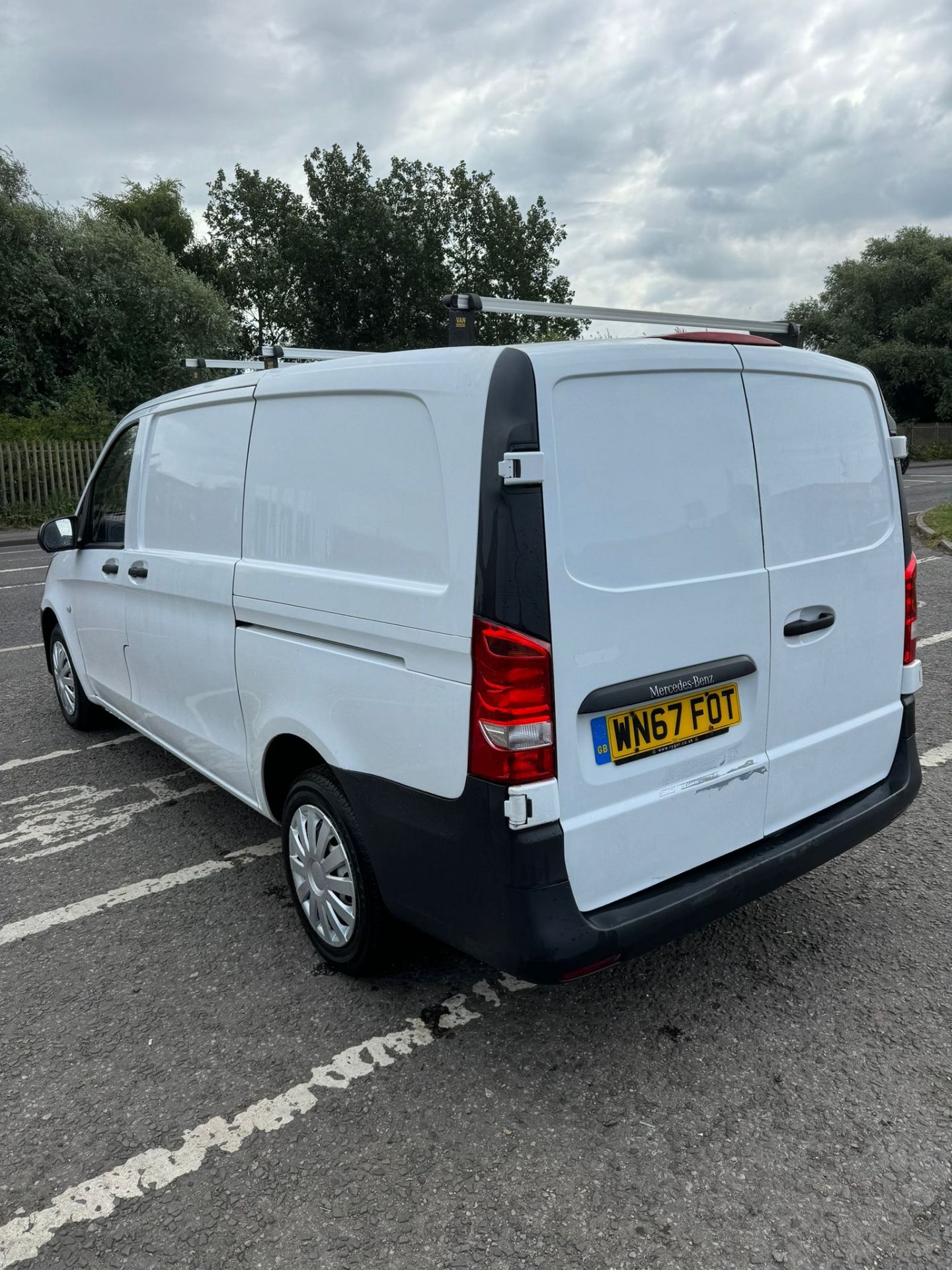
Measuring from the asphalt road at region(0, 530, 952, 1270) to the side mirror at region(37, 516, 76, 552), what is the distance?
6.17 ft

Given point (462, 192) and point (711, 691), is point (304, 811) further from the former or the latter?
point (462, 192)

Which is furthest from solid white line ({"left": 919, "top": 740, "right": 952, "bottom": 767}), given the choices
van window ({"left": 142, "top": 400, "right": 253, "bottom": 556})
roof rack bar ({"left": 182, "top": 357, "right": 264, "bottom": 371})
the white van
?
roof rack bar ({"left": 182, "top": 357, "right": 264, "bottom": 371})

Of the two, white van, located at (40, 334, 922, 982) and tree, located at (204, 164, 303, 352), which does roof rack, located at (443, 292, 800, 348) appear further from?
tree, located at (204, 164, 303, 352)

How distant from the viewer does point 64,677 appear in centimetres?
566

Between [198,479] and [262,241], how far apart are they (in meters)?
39.1

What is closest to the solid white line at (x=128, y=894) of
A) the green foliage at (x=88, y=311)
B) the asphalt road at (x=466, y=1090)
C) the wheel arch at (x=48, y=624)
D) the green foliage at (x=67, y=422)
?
the asphalt road at (x=466, y=1090)

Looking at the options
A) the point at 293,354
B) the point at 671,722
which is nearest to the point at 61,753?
the point at 293,354

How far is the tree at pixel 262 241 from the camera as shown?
1494 inches

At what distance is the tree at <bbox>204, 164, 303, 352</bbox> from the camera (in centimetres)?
3794

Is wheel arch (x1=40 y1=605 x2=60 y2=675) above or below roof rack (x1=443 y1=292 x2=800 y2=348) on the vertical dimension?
below

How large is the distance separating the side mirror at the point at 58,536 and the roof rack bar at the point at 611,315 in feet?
8.94

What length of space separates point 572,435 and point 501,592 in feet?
1.38

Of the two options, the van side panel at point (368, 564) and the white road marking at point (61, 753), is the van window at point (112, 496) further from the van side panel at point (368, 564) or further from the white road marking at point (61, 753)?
the van side panel at point (368, 564)

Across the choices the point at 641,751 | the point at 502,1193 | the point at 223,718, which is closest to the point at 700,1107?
the point at 502,1193
